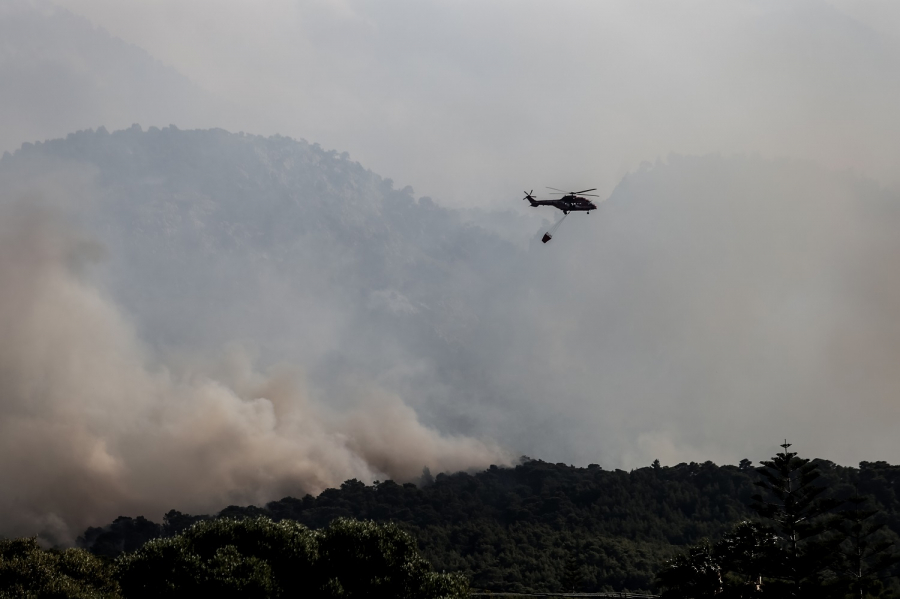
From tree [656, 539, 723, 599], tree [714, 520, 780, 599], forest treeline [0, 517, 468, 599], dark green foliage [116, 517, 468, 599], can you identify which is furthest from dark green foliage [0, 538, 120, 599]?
tree [714, 520, 780, 599]

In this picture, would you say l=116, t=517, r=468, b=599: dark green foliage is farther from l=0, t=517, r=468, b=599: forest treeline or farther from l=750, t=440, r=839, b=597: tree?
l=750, t=440, r=839, b=597: tree

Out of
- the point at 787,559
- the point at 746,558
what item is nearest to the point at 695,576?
the point at 746,558

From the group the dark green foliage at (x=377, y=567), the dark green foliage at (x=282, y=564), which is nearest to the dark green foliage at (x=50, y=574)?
the dark green foliage at (x=282, y=564)

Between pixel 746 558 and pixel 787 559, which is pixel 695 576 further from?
pixel 787 559

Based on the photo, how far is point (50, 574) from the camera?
189 feet

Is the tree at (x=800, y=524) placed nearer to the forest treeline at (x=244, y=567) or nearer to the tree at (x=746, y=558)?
the tree at (x=746, y=558)

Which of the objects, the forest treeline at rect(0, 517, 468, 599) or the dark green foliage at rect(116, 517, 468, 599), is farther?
the forest treeline at rect(0, 517, 468, 599)

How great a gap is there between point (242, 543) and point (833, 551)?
64.1 m

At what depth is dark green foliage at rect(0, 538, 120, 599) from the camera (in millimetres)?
56062

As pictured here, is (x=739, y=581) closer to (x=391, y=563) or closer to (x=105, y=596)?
(x=391, y=563)

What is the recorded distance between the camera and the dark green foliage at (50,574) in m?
56.1

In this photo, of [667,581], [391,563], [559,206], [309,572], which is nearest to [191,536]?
[309,572]

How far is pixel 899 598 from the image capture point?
88.1 m

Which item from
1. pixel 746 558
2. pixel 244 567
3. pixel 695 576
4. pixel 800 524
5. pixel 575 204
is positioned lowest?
pixel 244 567
